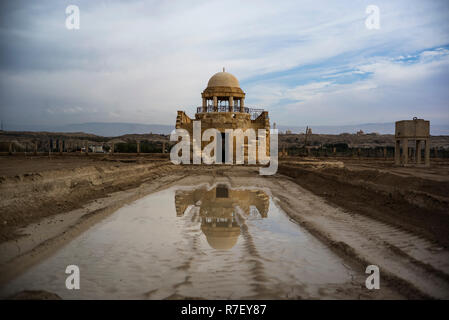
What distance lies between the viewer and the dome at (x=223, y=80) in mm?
30906

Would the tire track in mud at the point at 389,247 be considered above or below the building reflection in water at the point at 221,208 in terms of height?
above

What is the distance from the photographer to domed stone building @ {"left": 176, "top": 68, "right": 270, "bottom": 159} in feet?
94.7

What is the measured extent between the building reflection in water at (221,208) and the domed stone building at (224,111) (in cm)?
1530

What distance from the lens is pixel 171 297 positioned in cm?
368

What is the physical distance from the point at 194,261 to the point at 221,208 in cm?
448

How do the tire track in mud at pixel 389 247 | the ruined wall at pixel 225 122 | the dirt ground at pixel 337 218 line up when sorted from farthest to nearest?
the ruined wall at pixel 225 122 → the dirt ground at pixel 337 218 → the tire track in mud at pixel 389 247

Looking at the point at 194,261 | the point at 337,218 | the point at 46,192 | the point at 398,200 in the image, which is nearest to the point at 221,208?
the point at 337,218

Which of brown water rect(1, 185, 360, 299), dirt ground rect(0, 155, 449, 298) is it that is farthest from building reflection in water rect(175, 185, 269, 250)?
dirt ground rect(0, 155, 449, 298)

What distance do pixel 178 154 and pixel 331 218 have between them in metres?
20.4

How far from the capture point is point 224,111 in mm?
30875

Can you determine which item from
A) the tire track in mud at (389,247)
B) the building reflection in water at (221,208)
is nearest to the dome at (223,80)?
the building reflection in water at (221,208)

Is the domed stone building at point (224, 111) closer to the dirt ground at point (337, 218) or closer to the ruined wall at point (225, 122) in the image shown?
the ruined wall at point (225, 122)
